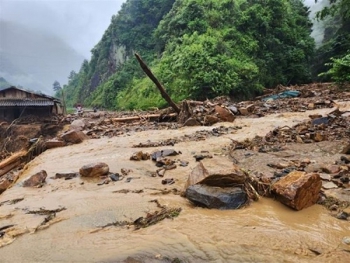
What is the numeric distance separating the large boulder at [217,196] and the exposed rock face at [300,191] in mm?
457

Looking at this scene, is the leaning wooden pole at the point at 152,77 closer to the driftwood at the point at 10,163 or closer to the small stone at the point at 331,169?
the driftwood at the point at 10,163

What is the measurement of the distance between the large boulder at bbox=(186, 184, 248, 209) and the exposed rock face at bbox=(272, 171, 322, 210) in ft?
1.50

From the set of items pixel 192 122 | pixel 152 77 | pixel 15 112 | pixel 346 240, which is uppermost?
pixel 152 77

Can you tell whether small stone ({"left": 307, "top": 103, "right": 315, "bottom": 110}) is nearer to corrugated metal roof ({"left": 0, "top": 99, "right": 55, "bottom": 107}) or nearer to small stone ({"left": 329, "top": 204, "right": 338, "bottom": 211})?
small stone ({"left": 329, "top": 204, "right": 338, "bottom": 211})

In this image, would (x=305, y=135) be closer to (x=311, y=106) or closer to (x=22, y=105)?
(x=311, y=106)

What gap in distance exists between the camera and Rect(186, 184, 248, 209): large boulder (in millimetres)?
3369

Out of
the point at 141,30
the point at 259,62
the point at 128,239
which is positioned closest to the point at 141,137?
the point at 128,239

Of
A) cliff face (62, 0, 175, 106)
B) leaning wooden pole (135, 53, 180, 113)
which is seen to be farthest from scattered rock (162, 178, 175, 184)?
cliff face (62, 0, 175, 106)

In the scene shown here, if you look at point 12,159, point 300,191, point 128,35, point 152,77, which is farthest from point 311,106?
point 128,35

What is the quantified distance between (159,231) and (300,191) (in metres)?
1.68

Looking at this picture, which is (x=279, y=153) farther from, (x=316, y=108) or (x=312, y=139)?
(x=316, y=108)

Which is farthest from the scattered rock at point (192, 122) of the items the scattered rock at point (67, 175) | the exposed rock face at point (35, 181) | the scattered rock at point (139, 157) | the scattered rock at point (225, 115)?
the exposed rock face at point (35, 181)

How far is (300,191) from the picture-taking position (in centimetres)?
326

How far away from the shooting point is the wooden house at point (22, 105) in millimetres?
24172
